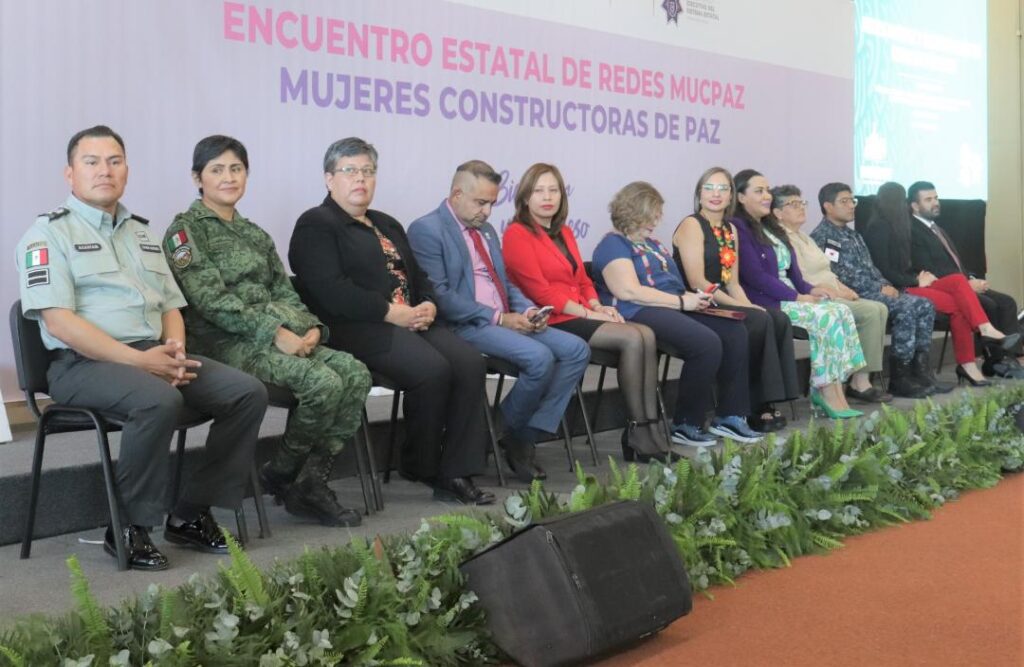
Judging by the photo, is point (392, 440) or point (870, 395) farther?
point (870, 395)

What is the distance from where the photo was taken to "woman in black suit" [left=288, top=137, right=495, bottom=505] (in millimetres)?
4008

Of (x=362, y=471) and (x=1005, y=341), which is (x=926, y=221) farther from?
(x=362, y=471)

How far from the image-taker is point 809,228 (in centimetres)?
787

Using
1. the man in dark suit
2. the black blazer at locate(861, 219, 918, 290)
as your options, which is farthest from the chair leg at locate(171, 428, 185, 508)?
the man in dark suit

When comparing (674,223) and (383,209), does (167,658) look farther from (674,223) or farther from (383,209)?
(674,223)

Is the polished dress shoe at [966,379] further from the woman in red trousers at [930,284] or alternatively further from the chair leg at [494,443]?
the chair leg at [494,443]

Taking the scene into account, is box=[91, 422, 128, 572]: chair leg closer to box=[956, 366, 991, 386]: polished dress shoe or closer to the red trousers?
the red trousers

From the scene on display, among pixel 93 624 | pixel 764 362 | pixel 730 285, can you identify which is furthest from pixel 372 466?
pixel 730 285

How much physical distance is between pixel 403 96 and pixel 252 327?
6.33 ft

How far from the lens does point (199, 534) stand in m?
3.43

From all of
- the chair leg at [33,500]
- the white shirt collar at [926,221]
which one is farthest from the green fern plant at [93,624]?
the white shirt collar at [926,221]

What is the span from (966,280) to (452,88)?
3.36 m

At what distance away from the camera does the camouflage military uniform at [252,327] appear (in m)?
3.64

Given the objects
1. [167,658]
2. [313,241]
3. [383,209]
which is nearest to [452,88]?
[383,209]
